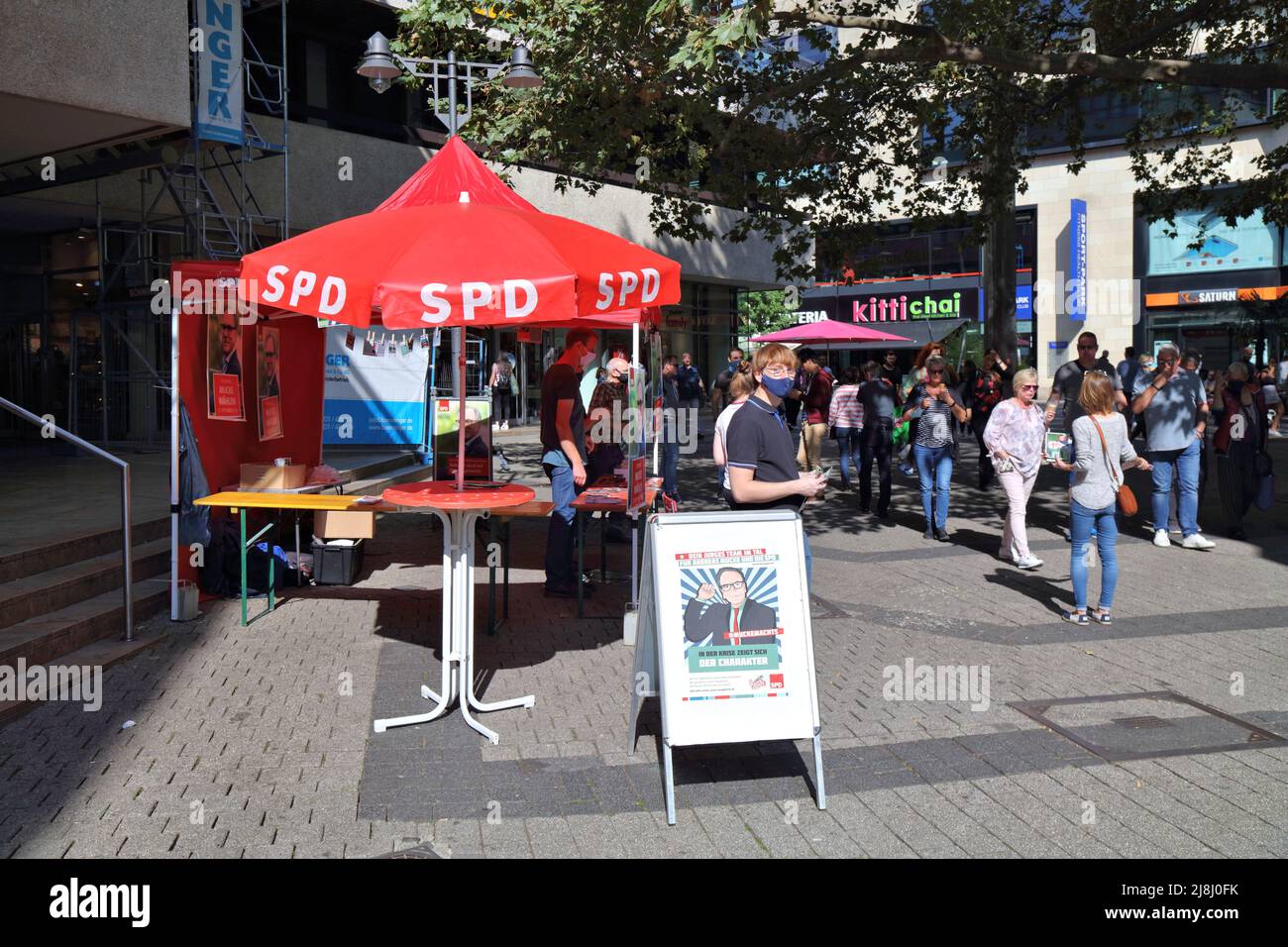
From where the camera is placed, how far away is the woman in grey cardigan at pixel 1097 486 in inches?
301

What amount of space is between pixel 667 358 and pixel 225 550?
36.5 ft

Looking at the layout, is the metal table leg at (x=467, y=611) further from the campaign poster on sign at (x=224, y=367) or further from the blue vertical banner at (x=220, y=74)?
the blue vertical banner at (x=220, y=74)

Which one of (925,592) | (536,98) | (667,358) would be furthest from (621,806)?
(667,358)

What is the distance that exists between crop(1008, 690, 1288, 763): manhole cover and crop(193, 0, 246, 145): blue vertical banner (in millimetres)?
12456

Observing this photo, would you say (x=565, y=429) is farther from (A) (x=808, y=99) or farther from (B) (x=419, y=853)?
(A) (x=808, y=99)

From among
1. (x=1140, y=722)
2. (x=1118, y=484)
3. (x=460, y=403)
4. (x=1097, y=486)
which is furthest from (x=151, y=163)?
(x=1140, y=722)

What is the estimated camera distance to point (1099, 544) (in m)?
7.77

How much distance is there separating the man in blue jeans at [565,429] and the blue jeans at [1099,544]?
3622 mm

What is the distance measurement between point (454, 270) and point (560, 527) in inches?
149

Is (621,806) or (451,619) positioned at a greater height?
(451,619)

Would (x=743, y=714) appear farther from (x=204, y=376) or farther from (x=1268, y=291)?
(x=1268, y=291)

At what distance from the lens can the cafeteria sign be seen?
4777mm

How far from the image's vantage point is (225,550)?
8.59m

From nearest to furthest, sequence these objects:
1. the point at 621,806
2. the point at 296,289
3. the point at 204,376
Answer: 1. the point at 621,806
2. the point at 296,289
3. the point at 204,376
